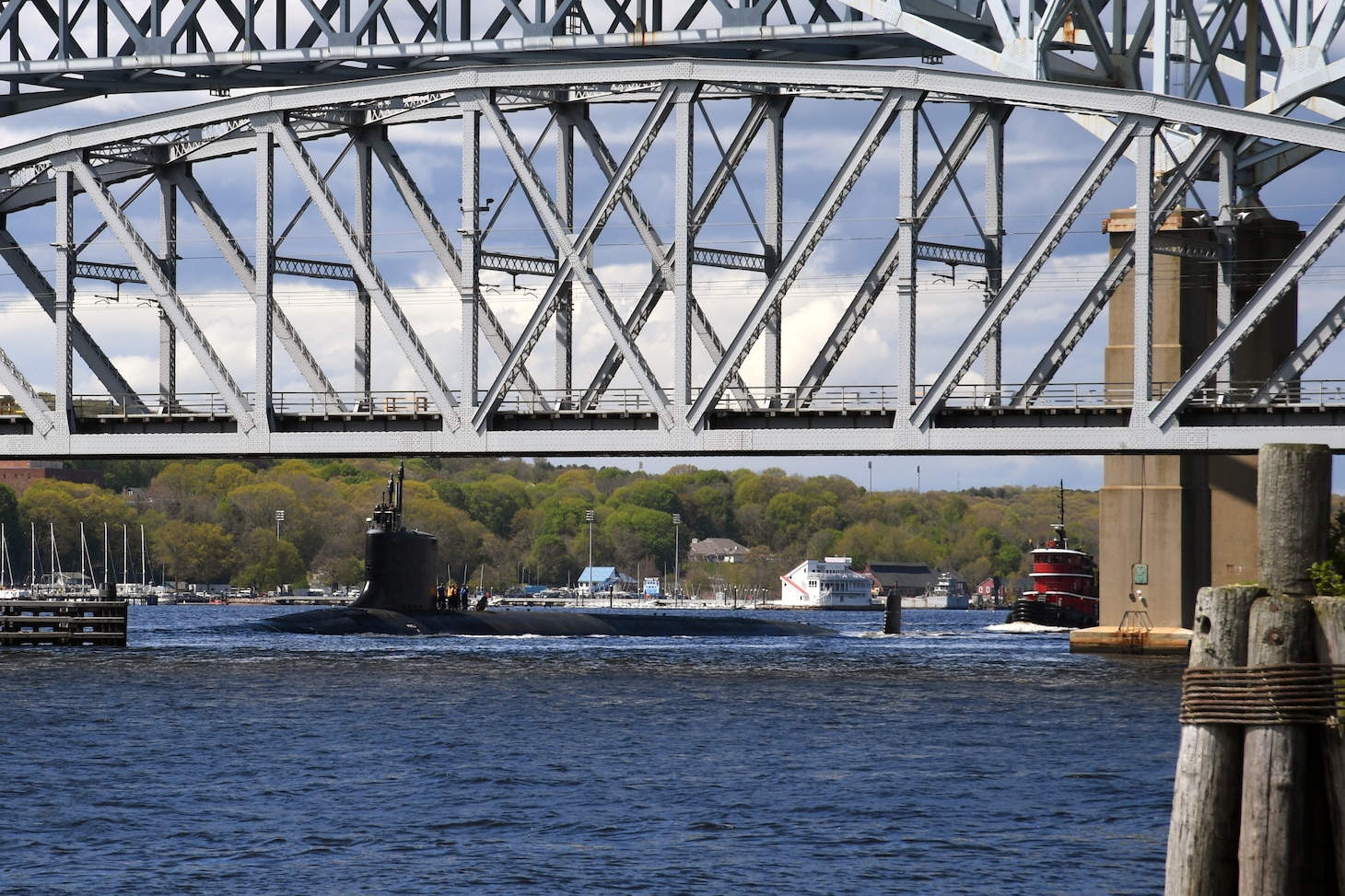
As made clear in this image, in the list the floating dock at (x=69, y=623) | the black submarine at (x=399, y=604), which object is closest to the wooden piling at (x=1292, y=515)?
the floating dock at (x=69, y=623)

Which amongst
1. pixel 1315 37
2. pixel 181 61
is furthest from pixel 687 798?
pixel 181 61

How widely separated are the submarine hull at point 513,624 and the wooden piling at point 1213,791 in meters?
57.7

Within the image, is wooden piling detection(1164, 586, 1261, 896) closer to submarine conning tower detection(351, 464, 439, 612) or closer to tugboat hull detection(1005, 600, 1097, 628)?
submarine conning tower detection(351, 464, 439, 612)

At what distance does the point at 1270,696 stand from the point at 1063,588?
86772mm

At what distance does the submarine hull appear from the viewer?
2800 inches

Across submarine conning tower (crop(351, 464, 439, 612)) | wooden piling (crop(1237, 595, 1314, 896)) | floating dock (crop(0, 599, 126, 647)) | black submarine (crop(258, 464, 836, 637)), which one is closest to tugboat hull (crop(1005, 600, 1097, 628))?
black submarine (crop(258, 464, 836, 637))

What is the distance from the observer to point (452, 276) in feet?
174

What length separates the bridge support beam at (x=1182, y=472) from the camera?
2229 inches

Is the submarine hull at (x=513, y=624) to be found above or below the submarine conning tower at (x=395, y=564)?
below

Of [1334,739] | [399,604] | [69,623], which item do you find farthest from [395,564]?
[1334,739]

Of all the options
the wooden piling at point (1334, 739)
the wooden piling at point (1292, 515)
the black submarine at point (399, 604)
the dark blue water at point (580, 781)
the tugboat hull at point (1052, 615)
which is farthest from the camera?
the tugboat hull at point (1052, 615)

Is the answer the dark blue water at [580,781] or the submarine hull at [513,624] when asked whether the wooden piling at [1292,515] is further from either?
the submarine hull at [513,624]

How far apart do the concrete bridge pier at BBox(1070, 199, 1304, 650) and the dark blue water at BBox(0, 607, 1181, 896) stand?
24.7 feet

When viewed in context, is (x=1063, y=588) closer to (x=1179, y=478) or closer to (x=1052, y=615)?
(x=1052, y=615)
